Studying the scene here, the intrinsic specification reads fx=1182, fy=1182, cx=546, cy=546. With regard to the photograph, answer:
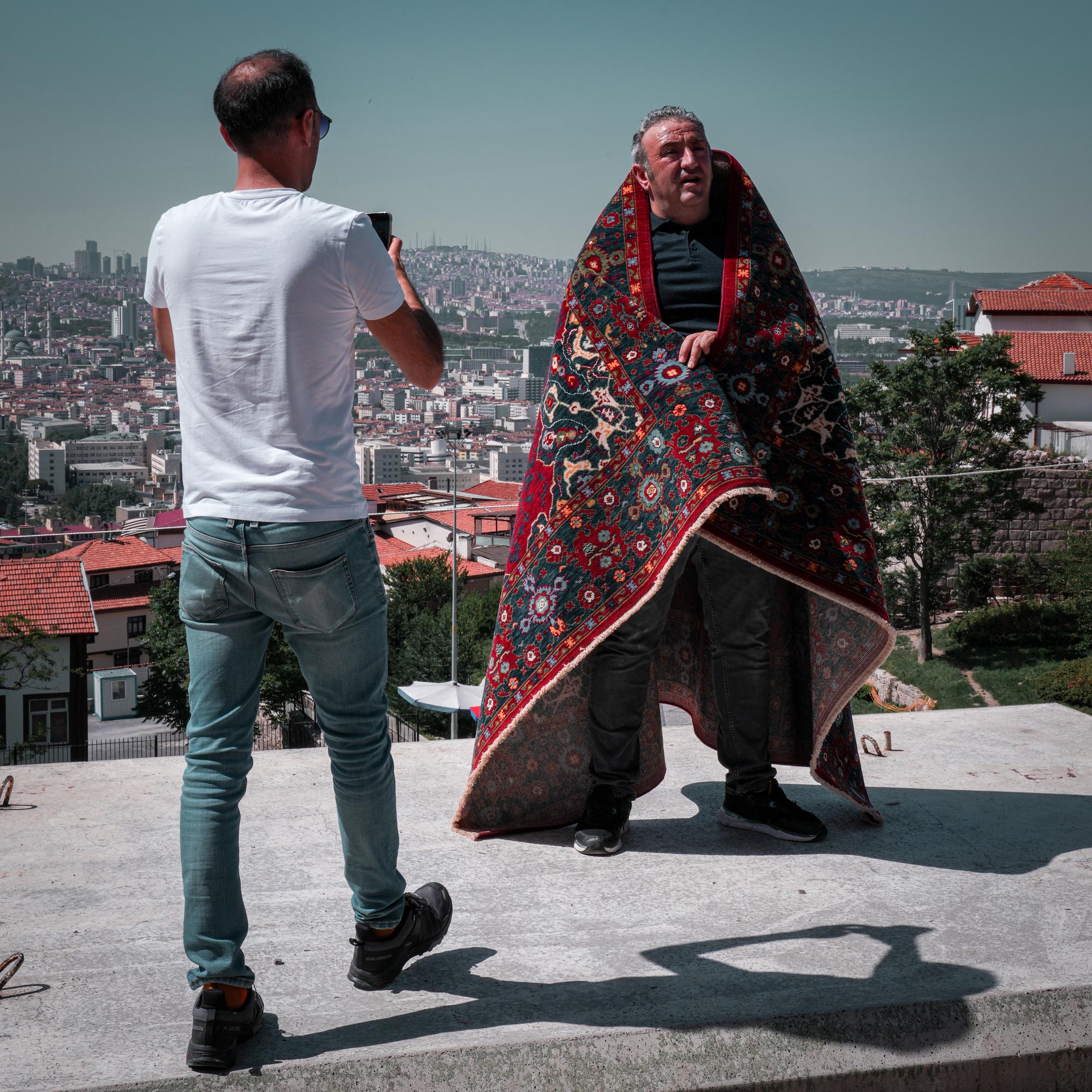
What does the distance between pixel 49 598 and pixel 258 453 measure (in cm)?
3024

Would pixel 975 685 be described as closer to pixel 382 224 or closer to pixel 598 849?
pixel 598 849

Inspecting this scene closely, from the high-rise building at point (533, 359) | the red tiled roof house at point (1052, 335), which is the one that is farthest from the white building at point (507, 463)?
the red tiled roof house at point (1052, 335)

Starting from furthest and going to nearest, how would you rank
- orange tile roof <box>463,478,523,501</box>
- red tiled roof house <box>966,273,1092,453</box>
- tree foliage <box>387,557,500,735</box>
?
orange tile roof <box>463,478,523,501</box>, tree foliage <box>387,557,500,735</box>, red tiled roof house <box>966,273,1092,453</box>

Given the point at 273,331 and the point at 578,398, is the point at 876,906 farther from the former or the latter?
the point at 273,331

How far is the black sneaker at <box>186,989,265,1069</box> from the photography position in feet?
5.18

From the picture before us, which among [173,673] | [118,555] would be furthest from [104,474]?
[173,673]

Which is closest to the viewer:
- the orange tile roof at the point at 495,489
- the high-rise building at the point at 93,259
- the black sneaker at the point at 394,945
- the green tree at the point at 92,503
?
the black sneaker at the point at 394,945

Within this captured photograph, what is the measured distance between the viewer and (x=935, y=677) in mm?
27109

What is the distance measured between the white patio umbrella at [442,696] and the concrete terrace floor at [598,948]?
1145cm

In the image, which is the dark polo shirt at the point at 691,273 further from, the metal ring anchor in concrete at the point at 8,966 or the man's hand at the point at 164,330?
the metal ring anchor in concrete at the point at 8,966

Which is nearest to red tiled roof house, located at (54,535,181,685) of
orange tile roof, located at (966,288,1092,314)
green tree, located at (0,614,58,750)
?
green tree, located at (0,614,58,750)

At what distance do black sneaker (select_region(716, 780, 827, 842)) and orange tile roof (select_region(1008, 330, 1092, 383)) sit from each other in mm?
38805

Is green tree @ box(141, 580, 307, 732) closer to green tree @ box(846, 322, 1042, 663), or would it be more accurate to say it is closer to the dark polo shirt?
green tree @ box(846, 322, 1042, 663)

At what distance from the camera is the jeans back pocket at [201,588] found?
61.7 inches
